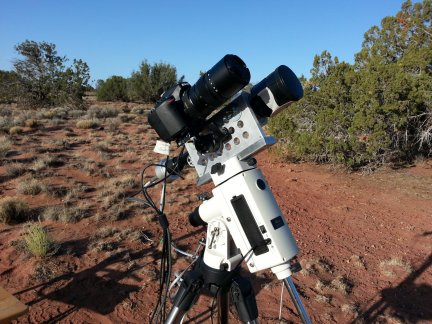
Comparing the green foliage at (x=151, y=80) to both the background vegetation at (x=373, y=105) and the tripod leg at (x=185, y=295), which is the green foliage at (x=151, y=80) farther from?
the tripod leg at (x=185, y=295)

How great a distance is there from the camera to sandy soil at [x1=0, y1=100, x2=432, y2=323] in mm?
3254

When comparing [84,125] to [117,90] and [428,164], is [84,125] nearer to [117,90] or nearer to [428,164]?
[428,164]

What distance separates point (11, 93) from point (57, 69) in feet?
10.4

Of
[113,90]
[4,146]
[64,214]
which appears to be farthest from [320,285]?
[113,90]

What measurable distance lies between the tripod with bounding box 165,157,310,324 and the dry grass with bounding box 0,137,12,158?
789 cm

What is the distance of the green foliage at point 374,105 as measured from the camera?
7.06 m

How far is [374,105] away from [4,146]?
8.65 m

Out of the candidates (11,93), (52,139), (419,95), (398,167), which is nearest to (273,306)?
(419,95)

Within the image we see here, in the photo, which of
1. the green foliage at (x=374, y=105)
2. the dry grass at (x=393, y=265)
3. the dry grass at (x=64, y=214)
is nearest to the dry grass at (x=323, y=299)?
the dry grass at (x=393, y=265)

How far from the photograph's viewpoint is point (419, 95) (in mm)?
6996

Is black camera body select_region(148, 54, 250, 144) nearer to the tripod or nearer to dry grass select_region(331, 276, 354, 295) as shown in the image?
the tripod

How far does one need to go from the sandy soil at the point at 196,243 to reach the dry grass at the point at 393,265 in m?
0.01

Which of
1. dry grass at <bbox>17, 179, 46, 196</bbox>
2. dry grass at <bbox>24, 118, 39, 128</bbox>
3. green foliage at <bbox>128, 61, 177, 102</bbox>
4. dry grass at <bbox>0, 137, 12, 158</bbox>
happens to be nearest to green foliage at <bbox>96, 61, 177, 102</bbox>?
green foliage at <bbox>128, 61, 177, 102</bbox>

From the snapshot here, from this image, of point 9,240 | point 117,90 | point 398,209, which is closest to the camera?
point 9,240
